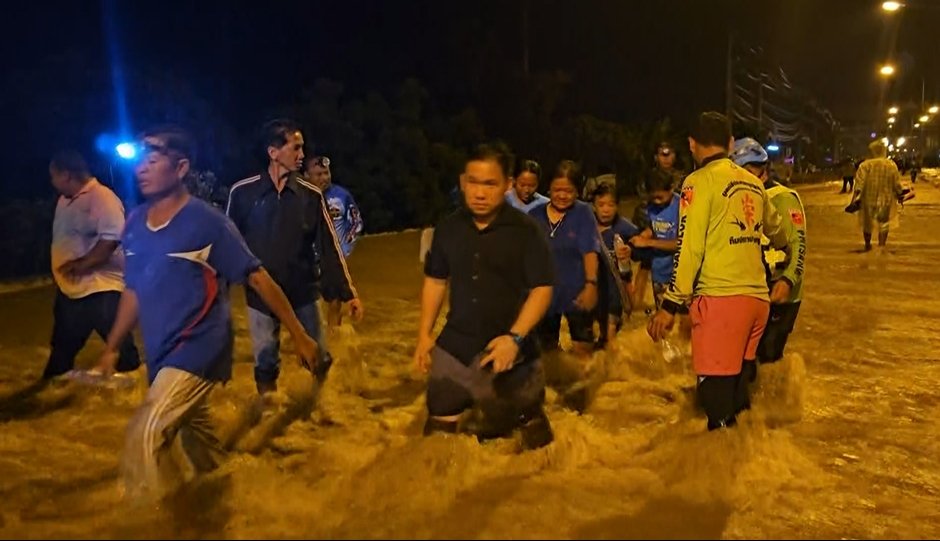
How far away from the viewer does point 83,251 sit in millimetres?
6570

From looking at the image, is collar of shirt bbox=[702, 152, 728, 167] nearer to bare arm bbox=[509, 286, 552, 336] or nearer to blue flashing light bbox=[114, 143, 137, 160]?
bare arm bbox=[509, 286, 552, 336]

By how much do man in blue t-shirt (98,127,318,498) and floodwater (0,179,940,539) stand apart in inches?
15.1

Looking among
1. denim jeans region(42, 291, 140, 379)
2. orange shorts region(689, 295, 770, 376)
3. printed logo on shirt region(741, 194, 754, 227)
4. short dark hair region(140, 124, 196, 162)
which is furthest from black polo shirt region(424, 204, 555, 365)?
denim jeans region(42, 291, 140, 379)

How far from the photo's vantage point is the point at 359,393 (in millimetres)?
7012

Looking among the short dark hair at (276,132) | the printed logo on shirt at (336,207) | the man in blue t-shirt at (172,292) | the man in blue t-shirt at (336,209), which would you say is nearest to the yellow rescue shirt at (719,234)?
the man in blue t-shirt at (172,292)

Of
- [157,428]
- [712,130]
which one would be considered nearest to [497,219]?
[712,130]

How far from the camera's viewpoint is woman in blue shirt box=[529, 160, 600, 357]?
21.2 feet

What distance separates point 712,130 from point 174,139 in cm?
248

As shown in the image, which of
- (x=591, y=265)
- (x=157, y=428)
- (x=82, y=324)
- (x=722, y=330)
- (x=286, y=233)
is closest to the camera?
(x=157, y=428)

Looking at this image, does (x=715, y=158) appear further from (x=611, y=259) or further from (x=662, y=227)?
(x=662, y=227)

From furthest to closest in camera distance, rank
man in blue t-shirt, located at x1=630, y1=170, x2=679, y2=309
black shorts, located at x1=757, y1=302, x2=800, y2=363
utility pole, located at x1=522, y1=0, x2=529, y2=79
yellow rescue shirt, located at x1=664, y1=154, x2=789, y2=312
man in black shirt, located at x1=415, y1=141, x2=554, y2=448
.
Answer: utility pole, located at x1=522, y1=0, x2=529, y2=79, man in blue t-shirt, located at x1=630, y1=170, x2=679, y2=309, black shorts, located at x1=757, y1=302, x2=800, y2=363, yellow rescue shirt, located at x1=664, y1=154, x2=789, y2=312, man in black shirt, located at x1=415, y1=141, x2=554, y2=448

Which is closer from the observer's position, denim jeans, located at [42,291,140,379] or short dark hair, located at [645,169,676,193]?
denim jeans, located at [42,291,140,379]

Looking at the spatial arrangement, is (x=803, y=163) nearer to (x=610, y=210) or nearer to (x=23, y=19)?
(x=23, y=19)

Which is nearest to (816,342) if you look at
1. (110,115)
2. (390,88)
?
(110,115)
